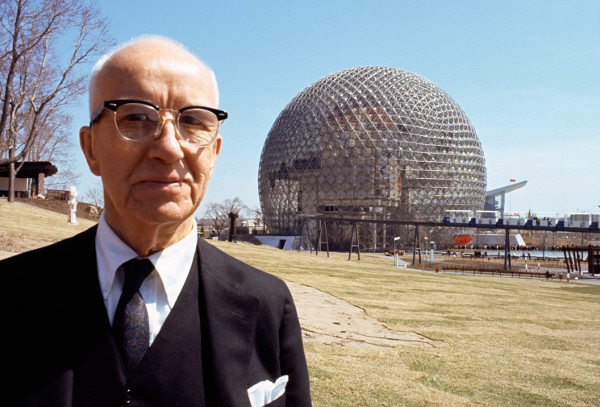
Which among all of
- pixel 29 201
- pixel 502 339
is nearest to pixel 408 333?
pixel 502 339

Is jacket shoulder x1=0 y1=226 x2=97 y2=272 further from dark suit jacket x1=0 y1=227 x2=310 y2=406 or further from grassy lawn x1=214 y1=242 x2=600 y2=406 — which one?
grassy lawn x1=214 y1=242 x2=600 y2=406

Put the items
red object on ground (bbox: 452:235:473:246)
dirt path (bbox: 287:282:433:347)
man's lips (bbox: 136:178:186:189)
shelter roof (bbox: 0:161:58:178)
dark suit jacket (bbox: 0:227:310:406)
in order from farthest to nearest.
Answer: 1. red object on ground (bbox: 452:235:473:246)
2. shelter roof (bbox: 0:161:58:178)
3. dirt path (bbox: 287:282:433:347)
4. man's lips (bbox: 136:178:186:189)
5. dark suit jacket (bbox: 0:227:310:406)

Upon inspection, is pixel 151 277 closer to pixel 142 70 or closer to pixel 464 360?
pixel 142 70

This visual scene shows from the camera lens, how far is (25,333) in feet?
5.58

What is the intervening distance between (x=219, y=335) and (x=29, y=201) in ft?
109

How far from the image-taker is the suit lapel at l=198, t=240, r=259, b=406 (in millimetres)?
1775

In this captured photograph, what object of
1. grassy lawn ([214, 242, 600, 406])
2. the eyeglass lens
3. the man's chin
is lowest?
grassy lawn ([214, 242, 600, 406])

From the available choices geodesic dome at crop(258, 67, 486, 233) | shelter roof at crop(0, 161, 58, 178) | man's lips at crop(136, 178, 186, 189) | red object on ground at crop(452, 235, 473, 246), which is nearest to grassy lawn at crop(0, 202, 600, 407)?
man's lips at crop(136, 178, 186, 189)

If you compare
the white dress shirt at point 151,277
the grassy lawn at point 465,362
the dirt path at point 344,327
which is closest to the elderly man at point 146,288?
the white dress shirt at point 151,277

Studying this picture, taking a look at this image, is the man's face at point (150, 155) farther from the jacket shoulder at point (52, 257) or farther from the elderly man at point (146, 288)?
the jacket shoulder at point (52, 257)

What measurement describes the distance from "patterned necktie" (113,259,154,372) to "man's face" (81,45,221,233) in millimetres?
255

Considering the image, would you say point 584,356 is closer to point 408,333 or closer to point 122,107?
point 408,333

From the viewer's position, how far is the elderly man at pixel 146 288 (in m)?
1.68

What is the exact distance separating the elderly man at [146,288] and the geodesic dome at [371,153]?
5407 cm
